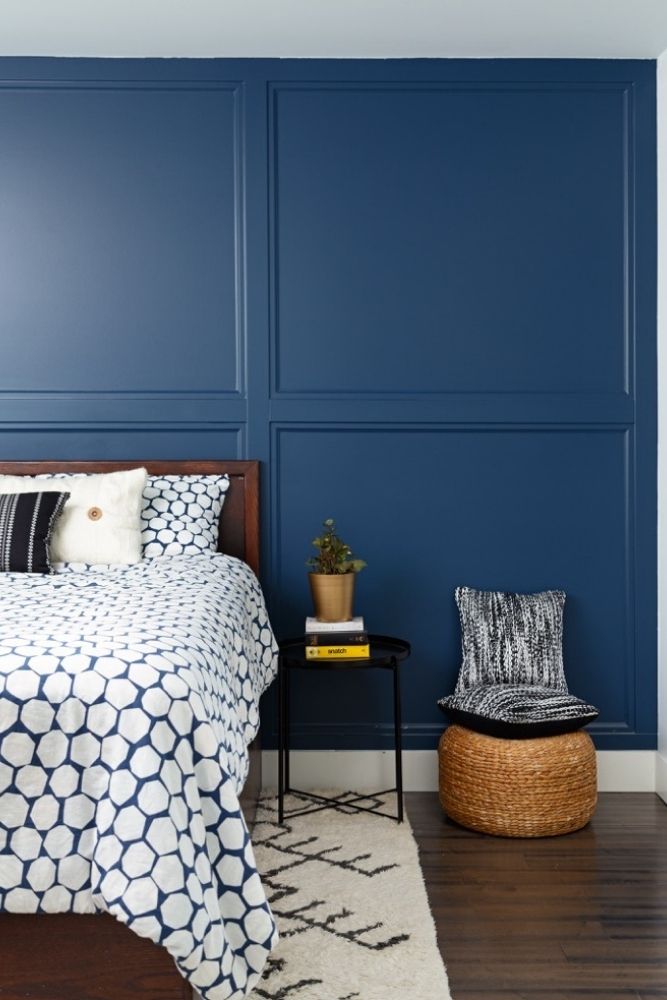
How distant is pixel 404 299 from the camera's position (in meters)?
3.37

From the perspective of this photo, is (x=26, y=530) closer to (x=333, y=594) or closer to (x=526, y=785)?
(x=333, y=594)

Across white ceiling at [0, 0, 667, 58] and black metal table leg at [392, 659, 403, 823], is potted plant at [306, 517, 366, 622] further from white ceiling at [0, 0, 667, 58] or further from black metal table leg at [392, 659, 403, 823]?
white ceiling at [0, 0, 667, 58]

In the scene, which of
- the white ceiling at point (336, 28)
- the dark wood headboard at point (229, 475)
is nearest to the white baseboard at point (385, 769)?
the dark wood headboard at point (229, 475)

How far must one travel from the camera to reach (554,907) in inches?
93.7

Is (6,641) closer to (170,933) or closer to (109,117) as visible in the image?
(170,933)

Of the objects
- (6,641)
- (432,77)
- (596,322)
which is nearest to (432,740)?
(596,322)

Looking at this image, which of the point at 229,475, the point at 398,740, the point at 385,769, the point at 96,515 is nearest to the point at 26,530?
the point at 96,515

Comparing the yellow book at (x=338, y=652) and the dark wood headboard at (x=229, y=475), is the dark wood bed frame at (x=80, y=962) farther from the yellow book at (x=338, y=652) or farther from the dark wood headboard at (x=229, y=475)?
the dark wood headboard at (x=229, y=475)

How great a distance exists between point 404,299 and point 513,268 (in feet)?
1.35

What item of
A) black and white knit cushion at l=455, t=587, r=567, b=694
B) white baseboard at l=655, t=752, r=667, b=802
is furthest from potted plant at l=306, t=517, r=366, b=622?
white baseboard at l=655, t=752, r=667, b=802

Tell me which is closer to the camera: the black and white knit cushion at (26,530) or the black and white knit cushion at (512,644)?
the black and white knit cushion at (26,530)

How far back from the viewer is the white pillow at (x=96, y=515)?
2955 millimetres

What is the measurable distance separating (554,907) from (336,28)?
2.78m

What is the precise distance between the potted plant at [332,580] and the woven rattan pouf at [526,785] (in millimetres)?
596
